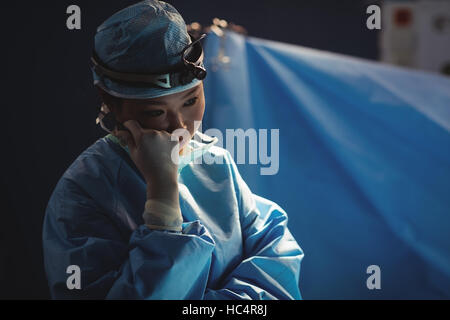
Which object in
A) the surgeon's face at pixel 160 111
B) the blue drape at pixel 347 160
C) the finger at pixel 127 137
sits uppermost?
the surgeon's face at pixel 160 111

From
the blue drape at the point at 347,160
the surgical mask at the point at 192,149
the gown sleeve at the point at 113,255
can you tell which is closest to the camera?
the gown sleeve at the point at 113,255

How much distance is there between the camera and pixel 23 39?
79cm

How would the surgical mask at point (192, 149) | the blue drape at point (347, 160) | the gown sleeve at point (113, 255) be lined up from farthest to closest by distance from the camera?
1. the blue drape at point (347, 160)
2. the surgical mask at point (192, 149)
3. the gown sleeve at point (113, 255)

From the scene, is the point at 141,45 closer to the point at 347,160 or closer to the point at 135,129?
the point at 135,129

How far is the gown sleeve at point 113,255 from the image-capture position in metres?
0.63

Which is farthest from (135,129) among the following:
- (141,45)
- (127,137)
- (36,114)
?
(36,114)

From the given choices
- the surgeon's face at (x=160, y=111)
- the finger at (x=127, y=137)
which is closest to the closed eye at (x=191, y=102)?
the surgeon's face at (x=160, y=111)

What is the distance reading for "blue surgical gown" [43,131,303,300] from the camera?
0.64m

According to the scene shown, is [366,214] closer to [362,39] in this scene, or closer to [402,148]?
[402,148]

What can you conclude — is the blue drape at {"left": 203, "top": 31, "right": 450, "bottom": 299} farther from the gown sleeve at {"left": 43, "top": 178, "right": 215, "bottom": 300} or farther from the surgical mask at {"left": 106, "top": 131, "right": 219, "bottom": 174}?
the gown sleeve at {"left": 43, "top": 178, "right": 215, "bottom": 300}

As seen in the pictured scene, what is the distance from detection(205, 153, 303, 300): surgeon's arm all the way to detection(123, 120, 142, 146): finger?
251 mm

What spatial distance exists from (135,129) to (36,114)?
0.25 m

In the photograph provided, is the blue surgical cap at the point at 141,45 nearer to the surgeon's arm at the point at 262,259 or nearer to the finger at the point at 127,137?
the finger at the point at 127,137

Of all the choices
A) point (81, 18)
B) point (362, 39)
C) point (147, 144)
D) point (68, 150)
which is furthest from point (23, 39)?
point (362, 39)
